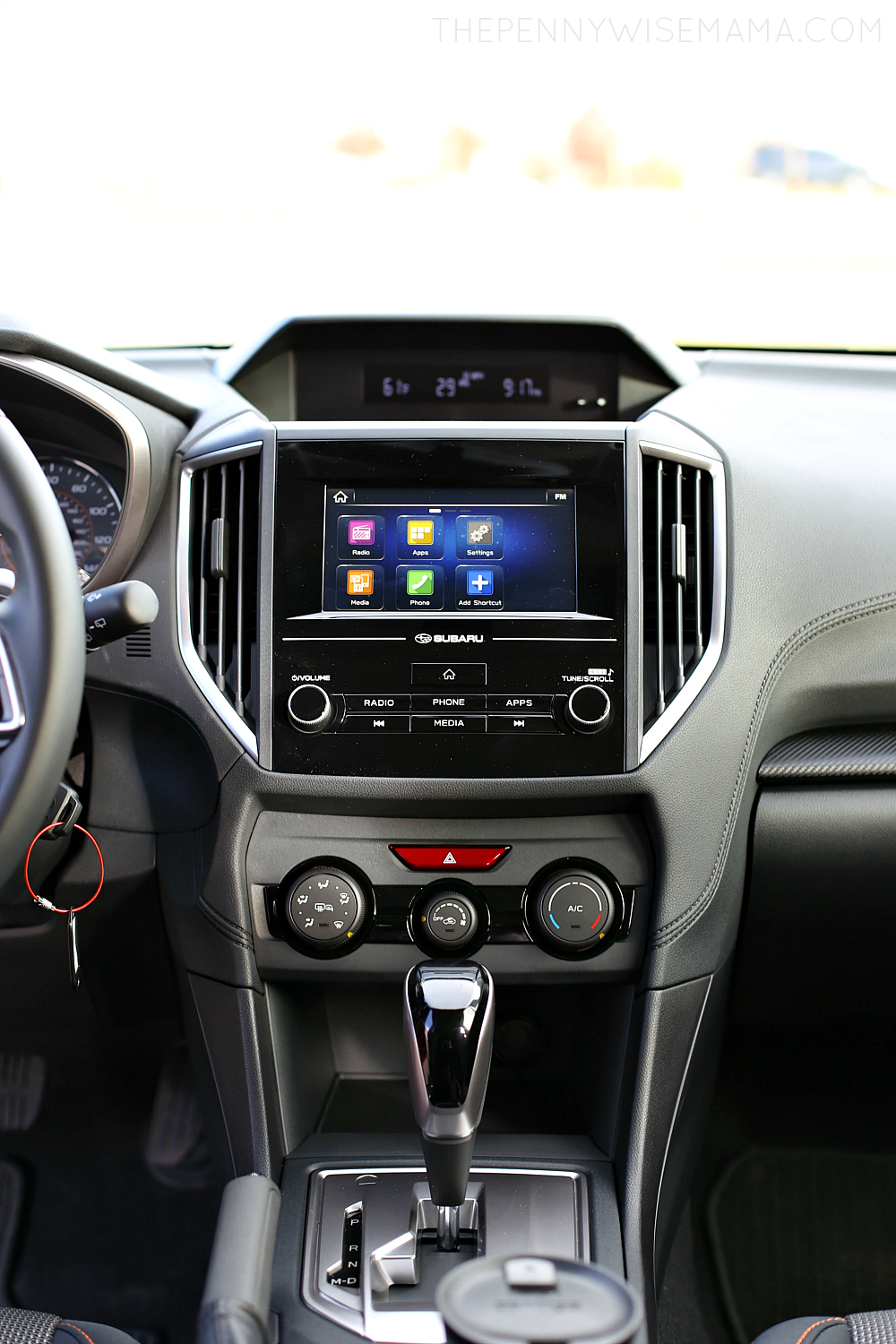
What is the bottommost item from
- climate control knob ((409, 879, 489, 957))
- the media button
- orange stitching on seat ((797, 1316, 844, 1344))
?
orange stitching on seat ((797, 1316, 844, 1344))

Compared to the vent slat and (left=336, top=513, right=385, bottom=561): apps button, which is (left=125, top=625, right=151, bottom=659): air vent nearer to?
(left=336, top=513, right=385, bottom=561): apps button

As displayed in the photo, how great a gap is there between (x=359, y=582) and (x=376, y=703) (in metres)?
0.16

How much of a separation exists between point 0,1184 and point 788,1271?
1335 mm

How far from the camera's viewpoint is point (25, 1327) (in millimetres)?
1169

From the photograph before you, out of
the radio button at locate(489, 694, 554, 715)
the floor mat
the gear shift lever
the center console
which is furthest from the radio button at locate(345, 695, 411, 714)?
the floor mat

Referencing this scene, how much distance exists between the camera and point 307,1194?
1.35 metres

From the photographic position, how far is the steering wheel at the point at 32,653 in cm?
98

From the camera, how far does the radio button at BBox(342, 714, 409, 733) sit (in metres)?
1.39

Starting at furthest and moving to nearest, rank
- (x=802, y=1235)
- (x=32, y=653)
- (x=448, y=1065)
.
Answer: (x=802, y=1235), (x=448, y=1065), (x=32, y=653)

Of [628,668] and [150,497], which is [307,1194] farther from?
[150,497]

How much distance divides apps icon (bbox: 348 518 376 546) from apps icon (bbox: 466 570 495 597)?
0.44 ft

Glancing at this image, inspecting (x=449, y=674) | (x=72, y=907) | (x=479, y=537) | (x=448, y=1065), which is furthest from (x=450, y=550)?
(x=72, y=907)

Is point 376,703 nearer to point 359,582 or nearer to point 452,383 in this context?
point 359,582

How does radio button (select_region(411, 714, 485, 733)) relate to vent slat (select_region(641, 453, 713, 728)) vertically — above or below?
below
